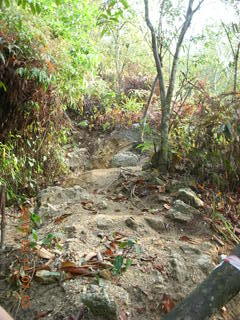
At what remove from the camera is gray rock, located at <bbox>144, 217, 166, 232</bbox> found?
3289 mm

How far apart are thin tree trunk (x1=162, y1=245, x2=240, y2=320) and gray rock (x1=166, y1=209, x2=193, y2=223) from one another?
154 cm

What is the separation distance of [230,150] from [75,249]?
2.18 metres

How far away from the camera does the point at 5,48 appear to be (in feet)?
13.3

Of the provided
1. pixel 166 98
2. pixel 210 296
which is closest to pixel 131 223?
pixel 210 296

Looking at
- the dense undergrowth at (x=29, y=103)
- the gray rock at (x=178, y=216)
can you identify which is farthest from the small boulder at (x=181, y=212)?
the dense undergrowth at (x=29, y=103)

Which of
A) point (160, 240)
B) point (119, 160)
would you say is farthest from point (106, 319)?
point (119, 160)

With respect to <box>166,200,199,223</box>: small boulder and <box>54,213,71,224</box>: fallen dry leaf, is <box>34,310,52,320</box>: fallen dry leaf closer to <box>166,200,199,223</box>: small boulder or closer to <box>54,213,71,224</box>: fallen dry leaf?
<box>54,213,71,224</box>: fallen dry leaf

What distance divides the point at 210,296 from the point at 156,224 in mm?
1614

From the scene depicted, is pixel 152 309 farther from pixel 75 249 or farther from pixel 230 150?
pixel 230 150

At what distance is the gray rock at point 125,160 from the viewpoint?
643 centimetres

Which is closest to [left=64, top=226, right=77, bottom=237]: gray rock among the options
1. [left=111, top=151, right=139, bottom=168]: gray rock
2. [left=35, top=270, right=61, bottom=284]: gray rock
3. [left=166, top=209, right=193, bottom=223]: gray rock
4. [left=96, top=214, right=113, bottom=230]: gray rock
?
[left=96, top=214, right=113, bottom=230]: gray rock

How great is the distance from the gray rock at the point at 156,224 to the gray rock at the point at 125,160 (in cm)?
307

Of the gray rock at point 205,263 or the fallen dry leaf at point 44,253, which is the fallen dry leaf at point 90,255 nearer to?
the fallen dry leaf at point 44,253

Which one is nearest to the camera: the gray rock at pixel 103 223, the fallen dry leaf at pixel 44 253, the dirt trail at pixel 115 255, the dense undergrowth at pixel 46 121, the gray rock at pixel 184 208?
the dirt trail at pixel 115 255
